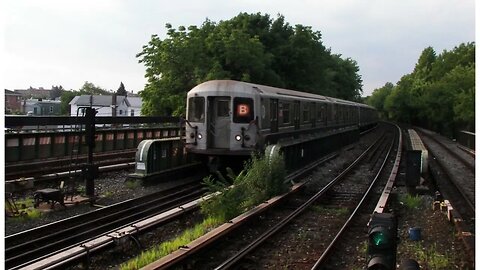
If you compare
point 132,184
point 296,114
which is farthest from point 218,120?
point 296,114

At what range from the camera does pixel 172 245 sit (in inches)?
271

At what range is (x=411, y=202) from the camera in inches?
415

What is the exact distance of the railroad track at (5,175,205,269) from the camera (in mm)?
6906

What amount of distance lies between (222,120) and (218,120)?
111mm

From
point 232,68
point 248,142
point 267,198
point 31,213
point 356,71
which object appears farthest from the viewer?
point 356,71

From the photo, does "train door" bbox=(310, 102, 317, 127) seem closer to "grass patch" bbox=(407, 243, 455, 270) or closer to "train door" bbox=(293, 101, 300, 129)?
"train door" bbox=(293, 101, 300, 129)

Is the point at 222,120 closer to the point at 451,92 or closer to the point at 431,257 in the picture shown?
the point at 431,257

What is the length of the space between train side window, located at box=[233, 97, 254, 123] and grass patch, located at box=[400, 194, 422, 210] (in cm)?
420

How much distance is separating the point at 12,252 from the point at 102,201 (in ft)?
12.6

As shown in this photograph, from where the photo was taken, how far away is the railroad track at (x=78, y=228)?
6.91m

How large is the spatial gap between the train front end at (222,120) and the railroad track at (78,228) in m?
1.88

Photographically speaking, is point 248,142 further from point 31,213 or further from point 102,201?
point 31,213

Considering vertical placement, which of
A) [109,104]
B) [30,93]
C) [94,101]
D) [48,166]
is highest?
[30,93]

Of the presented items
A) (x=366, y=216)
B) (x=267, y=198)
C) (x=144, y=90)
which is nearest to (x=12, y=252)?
(x=267, y=198)
